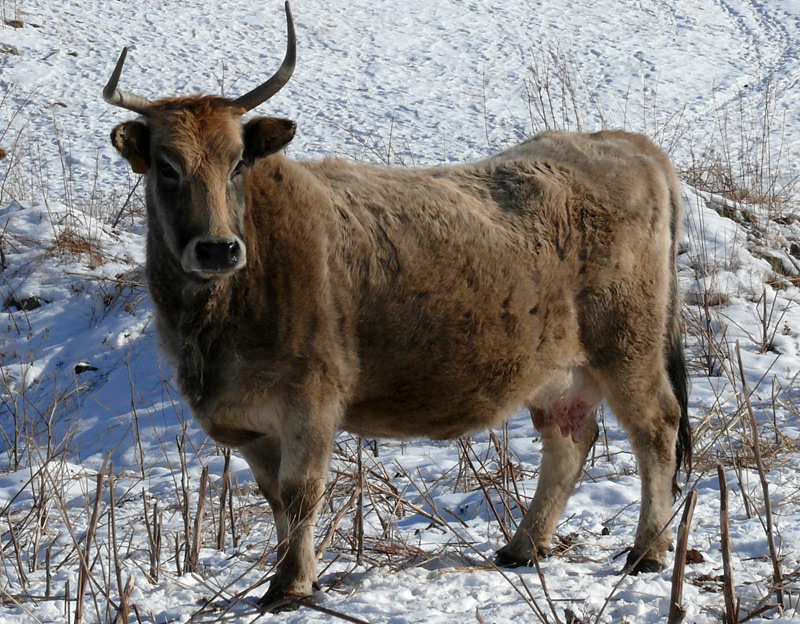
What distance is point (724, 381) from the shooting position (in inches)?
290

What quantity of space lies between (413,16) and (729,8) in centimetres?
899

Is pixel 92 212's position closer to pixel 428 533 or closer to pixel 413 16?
pixel 428 533

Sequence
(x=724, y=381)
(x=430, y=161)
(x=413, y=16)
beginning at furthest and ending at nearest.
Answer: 1. (x=413, y=16)
2. (x=430, y=161)
3. (x=724, y=381)

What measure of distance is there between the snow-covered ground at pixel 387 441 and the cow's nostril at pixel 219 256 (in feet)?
3.52

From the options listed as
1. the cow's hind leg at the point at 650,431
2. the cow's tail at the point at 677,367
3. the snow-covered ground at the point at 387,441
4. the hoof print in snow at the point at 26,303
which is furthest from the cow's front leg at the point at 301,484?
the hoof print in snow at the point at 26,303

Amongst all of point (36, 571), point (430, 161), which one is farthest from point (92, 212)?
point (36, 571)

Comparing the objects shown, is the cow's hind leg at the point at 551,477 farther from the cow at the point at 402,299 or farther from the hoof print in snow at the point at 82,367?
the hoof print in snow at the point at 82,367

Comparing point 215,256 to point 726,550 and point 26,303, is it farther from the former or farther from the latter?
point 26,303

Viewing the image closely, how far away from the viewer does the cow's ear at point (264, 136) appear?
416cm

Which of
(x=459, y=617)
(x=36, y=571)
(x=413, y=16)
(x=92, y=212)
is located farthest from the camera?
(x=413, y=16)

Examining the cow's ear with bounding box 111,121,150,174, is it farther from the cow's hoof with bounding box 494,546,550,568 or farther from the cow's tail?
the cow's tail

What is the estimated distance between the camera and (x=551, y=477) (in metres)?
5.14

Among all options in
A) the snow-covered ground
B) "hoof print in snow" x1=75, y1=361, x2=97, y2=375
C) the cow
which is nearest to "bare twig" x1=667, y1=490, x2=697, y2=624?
the snow-covered ground

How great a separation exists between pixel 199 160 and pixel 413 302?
1.16 meters
